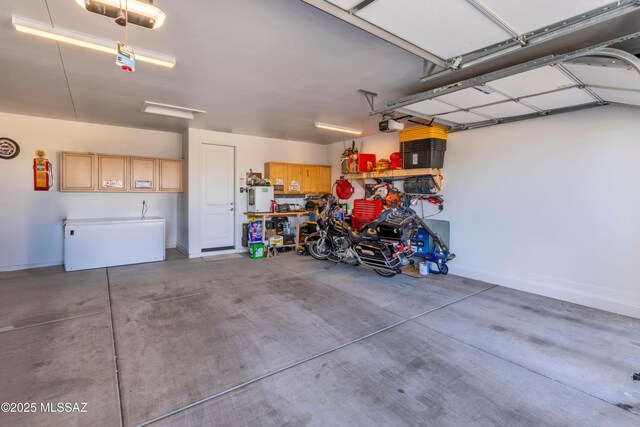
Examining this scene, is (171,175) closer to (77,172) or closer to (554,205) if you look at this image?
(77,172)

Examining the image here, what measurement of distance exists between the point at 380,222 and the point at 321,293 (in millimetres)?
1695

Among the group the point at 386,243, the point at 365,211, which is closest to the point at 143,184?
the point at 365,211

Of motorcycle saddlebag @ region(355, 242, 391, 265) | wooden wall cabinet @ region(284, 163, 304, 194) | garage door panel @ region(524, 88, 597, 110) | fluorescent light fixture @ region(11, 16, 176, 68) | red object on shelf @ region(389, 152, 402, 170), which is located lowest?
motorcycle saddlebag @ region(355, 242, 391, 265)

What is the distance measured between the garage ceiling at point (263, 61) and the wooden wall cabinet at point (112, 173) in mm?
848

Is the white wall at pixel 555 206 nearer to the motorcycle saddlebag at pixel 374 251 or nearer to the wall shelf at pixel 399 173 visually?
the wall shelf at pixel 399 173

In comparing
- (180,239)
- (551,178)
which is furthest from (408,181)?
(180,239)

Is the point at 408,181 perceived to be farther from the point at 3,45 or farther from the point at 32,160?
the point at 32,160

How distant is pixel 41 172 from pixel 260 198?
12.8ft

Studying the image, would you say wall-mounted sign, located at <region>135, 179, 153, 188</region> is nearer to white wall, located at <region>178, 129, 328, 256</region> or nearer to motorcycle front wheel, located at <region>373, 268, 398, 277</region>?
white wall, located at <region>178, 129, 328, 256</region>

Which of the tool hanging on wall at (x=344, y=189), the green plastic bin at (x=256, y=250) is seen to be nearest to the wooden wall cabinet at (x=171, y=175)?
the green plastic bin at (x=256, y=250)

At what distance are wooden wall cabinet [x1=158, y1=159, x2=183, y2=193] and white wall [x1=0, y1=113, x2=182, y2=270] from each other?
2.04ft

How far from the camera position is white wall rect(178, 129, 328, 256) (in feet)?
20.7

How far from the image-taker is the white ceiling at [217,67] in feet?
7.60

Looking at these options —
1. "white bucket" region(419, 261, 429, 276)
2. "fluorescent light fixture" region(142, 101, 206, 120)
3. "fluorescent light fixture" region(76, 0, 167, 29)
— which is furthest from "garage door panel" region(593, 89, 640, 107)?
"fluorescent light fixture" region(142, 101, 206, 120)
